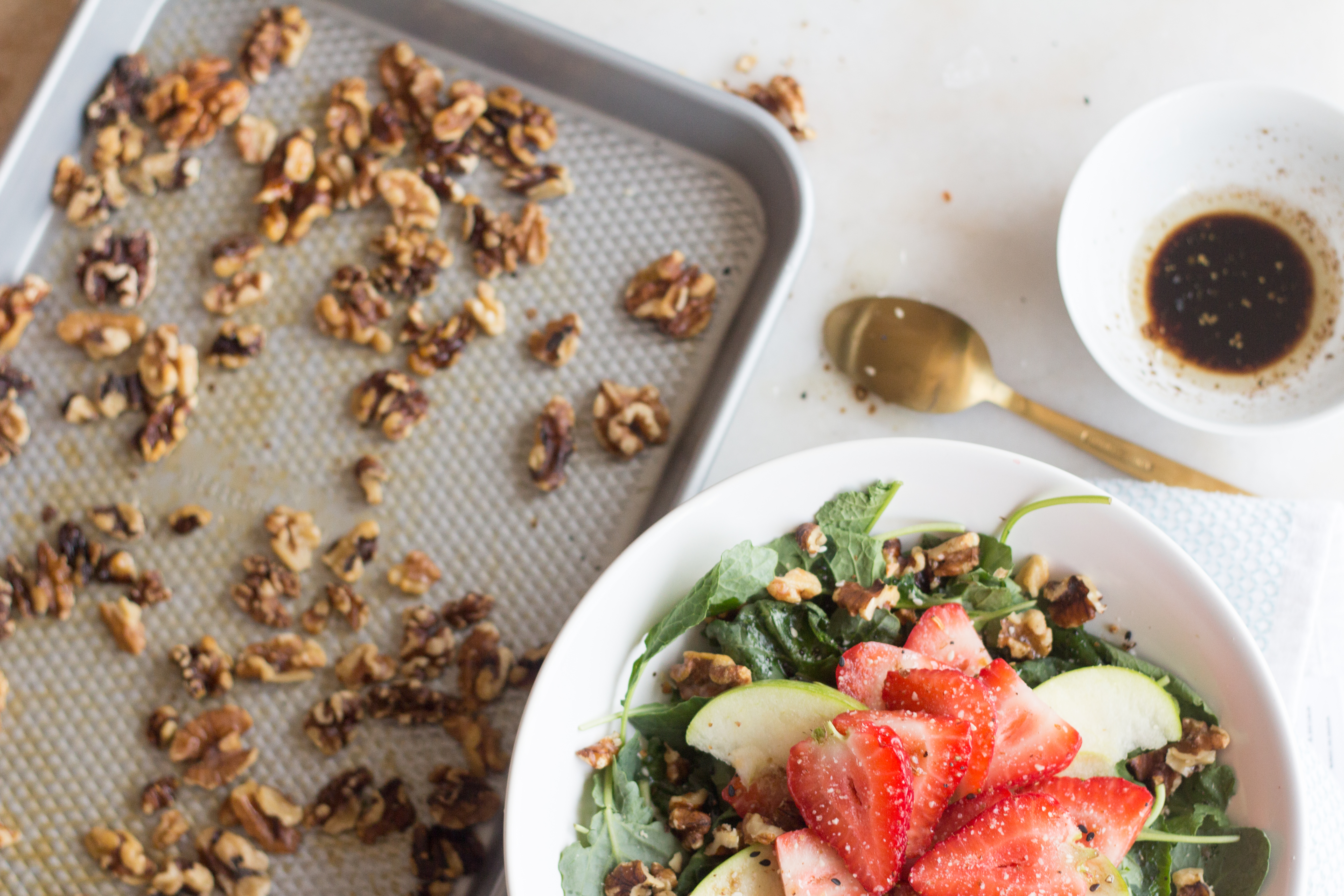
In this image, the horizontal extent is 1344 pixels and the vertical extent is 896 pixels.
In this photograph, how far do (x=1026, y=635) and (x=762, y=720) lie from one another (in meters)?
0.26

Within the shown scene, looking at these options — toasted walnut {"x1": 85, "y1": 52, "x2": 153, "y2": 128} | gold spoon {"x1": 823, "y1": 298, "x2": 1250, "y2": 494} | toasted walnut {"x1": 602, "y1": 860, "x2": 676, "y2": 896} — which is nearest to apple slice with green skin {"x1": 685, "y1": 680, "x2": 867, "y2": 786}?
Answer: toasted walnut {"x1": 602, "y1": 860, "x2": 676, "y2": 896}

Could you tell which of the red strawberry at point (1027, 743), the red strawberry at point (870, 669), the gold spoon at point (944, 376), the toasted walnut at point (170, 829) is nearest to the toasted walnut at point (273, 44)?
the gold spoon at point (944, 376)

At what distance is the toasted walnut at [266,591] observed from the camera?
3.33 feet

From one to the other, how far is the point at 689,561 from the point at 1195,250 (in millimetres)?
749

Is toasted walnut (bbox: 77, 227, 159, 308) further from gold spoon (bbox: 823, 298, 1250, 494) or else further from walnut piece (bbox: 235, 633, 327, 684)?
gold spoon (bbox: 823, 298, 1250, 494)

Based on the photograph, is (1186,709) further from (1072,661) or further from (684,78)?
(684,78)

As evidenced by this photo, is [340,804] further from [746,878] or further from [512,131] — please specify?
[512,131]

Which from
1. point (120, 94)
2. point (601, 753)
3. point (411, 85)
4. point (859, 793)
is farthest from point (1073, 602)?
point (120, 94)

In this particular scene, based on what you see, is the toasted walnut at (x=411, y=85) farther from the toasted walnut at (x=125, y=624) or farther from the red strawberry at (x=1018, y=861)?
the red strawberry at (x=1018, y=861)

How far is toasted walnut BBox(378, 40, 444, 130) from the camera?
1.06 m

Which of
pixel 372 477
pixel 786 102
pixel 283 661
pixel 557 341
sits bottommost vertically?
pixel 283 661

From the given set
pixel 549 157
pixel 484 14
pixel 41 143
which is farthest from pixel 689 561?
pixel 41 143

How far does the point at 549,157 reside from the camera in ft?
3.51

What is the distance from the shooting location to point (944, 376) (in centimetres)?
102
